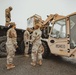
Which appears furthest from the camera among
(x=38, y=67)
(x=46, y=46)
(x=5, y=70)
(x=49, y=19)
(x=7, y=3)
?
(x=7, y=3)

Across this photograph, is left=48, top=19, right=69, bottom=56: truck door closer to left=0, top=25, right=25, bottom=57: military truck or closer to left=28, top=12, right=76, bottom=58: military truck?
left=28, top=12, right=76, bottom=58: military truck

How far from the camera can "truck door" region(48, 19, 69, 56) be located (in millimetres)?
6125

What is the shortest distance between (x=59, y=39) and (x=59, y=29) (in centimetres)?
49

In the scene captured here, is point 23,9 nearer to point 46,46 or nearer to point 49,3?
point 49,3

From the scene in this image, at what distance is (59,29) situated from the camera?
21.9 ft

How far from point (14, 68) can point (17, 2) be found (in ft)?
23.9

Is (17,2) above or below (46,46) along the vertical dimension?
above

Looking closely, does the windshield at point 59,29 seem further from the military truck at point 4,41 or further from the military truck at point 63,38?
the military truck at point 4,41

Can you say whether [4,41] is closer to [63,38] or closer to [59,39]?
[59,39]

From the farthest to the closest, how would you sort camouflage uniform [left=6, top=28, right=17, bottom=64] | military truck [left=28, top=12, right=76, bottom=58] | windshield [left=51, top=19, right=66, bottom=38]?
windshield [left=51, top=19, right=66, bottom=38]
military truck [left=28, top=12, right=76, bottom=58]
camouflage uniform [left=6, top=28, right=17, bottom=64]

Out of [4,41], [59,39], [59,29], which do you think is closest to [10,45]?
[59,39]

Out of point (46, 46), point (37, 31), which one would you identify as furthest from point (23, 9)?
point (37, 31)

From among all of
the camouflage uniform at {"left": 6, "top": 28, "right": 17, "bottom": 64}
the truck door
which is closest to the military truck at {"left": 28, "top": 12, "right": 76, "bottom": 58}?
the truck door

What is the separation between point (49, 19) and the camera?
786cm
